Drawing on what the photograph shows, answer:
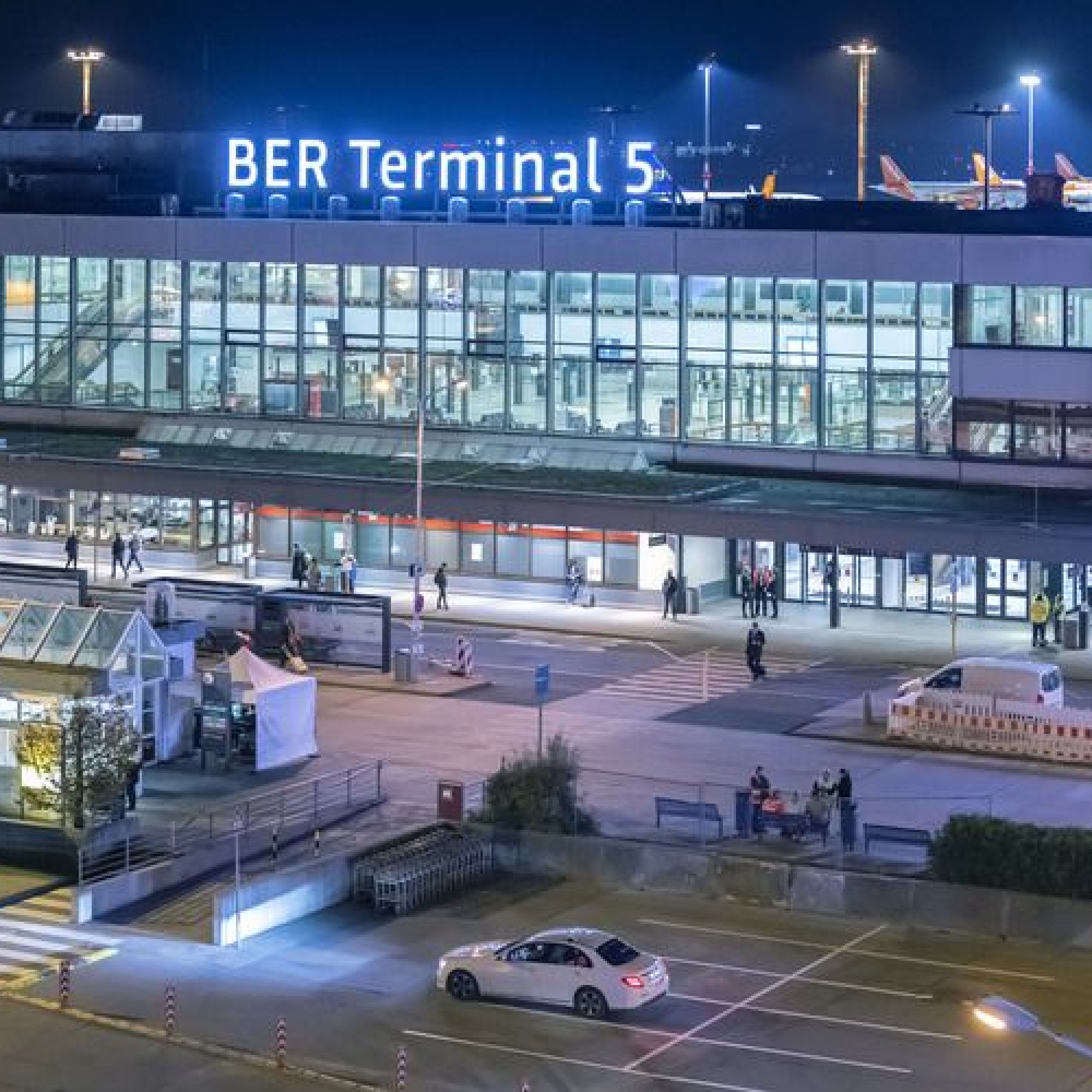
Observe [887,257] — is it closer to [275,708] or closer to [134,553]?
[134,553]

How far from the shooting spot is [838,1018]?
46500 millimetres

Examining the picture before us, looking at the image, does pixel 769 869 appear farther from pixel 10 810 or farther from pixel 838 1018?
pixel 10 810

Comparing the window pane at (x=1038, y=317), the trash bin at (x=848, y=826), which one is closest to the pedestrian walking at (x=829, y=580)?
the window pane at (x=1038, y=317)

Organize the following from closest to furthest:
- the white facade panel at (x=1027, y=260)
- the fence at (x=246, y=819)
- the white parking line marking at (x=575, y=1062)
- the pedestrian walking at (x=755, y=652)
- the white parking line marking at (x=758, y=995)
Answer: the white parking line marking at (x=575, y=1062) → the white parking line marking at (x=758, y=995) → the fence at (x=246, y=819) → the pedestrian walking at (x=755, y=652) → the white facade panel at (x=1027, y=260)

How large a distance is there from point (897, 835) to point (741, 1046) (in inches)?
420

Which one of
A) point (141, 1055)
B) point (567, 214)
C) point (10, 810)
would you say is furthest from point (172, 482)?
point (141, 1055)

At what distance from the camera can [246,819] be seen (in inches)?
2292

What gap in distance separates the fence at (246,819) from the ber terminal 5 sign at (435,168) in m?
40.1

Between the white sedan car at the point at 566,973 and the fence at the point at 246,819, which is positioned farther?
the fence at the point at 246,819

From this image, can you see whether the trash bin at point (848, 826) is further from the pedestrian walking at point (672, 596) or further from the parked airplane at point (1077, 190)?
the parked airplane at point (1077, 190)

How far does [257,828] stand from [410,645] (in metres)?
20.6

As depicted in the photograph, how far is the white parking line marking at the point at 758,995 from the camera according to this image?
44.8m

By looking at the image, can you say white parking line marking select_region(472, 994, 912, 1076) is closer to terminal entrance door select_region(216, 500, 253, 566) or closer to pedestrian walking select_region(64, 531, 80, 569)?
pedestrian walking select_region(64, 531, 80, 569)

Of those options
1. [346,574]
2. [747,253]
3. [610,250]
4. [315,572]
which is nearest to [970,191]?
[610,250]
